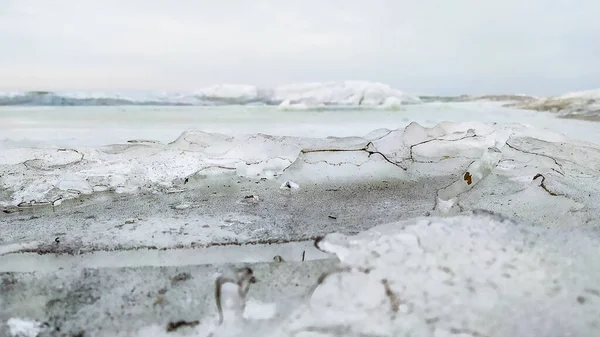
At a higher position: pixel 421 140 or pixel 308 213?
pixel 421 140

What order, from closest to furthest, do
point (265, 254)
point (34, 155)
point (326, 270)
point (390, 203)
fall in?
point (326, 270) → point (265, 254) → point (390, 203) → point (34, 155)

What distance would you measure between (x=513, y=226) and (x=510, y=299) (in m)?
0.24

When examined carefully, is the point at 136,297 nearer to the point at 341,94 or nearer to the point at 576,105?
the point at 576,105

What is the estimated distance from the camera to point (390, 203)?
141cm

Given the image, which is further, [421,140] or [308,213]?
[421,140]

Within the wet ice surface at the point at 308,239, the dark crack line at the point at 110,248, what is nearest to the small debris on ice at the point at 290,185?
the wet ice surface at the point at 308,239

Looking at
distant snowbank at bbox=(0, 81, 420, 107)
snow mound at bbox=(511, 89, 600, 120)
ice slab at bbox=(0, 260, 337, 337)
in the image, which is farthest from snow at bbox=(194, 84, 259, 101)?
ice slab at bbox=(0, 260, 337, 337)

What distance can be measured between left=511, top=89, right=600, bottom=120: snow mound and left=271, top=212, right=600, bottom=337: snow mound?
3.81 meters

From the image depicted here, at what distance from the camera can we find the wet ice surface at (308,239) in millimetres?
741

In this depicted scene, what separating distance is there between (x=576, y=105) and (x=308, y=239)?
508 cm

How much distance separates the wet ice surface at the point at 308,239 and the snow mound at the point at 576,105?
2.83 m

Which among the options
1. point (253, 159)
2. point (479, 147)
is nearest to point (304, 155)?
point (253, 159)

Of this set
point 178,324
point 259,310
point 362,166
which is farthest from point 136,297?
point 362,166

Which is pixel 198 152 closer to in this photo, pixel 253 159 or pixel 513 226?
pixel 253 159
